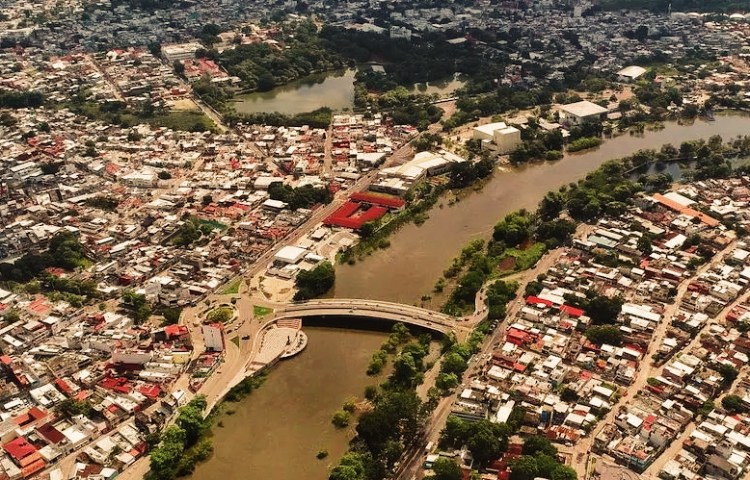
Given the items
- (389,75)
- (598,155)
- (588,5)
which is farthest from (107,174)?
(588,5)

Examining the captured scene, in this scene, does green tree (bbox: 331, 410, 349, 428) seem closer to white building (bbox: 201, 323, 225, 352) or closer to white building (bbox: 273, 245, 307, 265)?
white building (bbox: 201, 323, 225, 352)

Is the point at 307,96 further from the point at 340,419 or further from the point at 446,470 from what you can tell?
the point at 446,470

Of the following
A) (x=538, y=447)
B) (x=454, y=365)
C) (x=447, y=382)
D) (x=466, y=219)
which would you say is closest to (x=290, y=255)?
(x=466, y=219)

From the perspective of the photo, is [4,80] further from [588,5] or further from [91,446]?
[588,5]

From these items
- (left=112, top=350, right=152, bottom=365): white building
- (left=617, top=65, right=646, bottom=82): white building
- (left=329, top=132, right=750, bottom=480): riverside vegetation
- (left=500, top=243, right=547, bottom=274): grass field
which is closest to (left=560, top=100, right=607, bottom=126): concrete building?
(left=329, top=132, right=750, bottom=480): riverside vegetation

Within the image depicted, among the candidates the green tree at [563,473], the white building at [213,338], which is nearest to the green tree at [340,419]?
the white building at [213,338]

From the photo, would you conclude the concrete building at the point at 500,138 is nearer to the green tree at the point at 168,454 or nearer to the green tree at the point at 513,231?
the green tree at the point at 513,231
